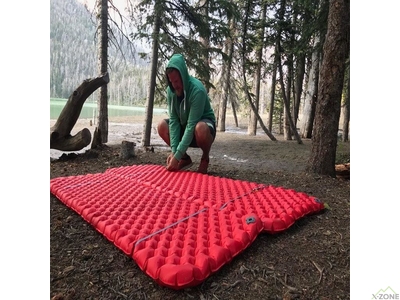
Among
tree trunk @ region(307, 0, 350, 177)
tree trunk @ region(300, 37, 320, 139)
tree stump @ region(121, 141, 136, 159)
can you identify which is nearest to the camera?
tree trunk @ region(307, 0, 350, 177)

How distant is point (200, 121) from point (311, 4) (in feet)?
9.47

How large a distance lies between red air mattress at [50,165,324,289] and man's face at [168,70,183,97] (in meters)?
0.80

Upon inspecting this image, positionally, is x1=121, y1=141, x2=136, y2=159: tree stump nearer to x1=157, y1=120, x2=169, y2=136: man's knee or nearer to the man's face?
x1=157, y1=120, x2=169, y2=136: man's knee

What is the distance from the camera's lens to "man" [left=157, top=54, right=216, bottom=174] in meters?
2.51

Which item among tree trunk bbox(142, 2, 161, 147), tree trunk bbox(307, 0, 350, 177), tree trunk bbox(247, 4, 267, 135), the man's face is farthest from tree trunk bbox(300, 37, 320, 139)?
the man's face

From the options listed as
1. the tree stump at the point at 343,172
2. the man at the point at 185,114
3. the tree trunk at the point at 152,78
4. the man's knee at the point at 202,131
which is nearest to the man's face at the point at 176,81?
the man at the point at 185,114

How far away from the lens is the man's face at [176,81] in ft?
8.15

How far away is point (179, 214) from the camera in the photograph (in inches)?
58.7

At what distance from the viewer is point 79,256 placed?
1.15m

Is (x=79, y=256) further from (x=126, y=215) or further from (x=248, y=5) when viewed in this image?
(x=248, y=5)

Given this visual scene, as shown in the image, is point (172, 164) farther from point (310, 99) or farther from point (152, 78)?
point (310, 99)

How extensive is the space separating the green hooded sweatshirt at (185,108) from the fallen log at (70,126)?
1138 mm

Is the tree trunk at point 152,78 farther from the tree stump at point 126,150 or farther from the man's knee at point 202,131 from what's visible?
the man's knee at point 202,131

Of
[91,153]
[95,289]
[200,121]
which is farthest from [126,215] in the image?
[91,153]
